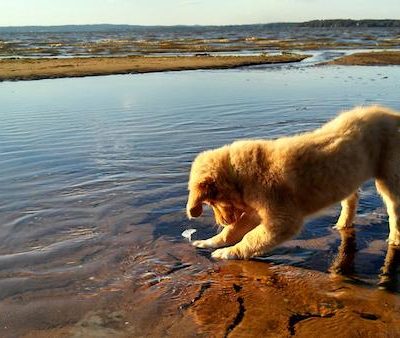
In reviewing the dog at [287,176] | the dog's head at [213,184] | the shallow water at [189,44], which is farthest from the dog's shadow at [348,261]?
the shallow water at [189,44]

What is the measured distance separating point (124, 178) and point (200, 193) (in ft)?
11.7

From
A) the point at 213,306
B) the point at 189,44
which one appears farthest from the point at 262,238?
the point at 189,44

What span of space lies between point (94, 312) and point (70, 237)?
1767mm

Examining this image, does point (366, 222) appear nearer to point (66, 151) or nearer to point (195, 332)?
point (195, 332)

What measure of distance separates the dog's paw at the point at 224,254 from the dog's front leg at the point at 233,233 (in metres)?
0.19

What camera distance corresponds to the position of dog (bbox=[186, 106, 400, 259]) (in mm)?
4793

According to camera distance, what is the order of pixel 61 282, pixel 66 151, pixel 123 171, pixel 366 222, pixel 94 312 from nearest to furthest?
pixel 94 312
pixel 61 282
pixel 366 222
pixel 123 171
pixel 66 151

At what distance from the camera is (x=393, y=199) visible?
17.7 feet

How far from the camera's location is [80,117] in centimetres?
1376

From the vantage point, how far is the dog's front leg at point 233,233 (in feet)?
17.3

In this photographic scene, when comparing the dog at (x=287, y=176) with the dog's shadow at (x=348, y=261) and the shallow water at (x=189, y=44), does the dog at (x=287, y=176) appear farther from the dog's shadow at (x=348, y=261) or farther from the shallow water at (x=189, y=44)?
the shallow water at (x=189, y=44)

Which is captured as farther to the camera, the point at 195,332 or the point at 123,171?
the point at 123,171

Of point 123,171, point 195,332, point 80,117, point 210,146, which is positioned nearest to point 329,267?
point 195,332

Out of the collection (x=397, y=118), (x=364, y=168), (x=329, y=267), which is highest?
(x=397, y=118)
